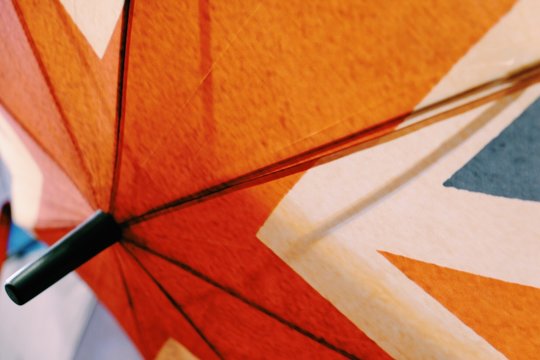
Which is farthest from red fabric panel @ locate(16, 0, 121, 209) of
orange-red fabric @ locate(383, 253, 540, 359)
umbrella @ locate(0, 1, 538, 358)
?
orange-red fabric @ locate(383, 253, 540, 359)

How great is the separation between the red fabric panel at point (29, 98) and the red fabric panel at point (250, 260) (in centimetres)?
26

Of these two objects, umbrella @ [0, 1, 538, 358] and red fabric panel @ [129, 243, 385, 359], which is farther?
red fabric panel @ [129, 243, 385, 359]

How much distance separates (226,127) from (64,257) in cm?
49

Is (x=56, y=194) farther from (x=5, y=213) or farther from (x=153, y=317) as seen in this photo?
(x=5, y=213)

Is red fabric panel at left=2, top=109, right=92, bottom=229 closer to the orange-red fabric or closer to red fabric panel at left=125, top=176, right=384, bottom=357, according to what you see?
red fabric panel at left=125, top=176, right=384, bottom=357

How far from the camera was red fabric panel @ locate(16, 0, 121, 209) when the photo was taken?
35.1 inches

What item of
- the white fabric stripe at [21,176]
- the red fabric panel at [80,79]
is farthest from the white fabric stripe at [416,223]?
the white fabric stripe at [21,176]

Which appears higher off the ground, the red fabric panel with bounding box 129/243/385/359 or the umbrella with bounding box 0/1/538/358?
the umbrella with bounding box 0/1/538/358

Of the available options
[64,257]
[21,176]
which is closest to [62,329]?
[21,176]

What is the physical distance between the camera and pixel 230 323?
104 cm

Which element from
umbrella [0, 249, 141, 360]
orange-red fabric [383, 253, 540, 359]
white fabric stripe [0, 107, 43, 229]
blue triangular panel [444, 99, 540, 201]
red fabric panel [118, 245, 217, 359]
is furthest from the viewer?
umbrella [0, 249, 141, 360]

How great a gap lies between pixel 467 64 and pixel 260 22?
0.25 m

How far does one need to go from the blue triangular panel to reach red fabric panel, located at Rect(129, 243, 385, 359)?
0.39m

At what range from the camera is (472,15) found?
1.77ft
